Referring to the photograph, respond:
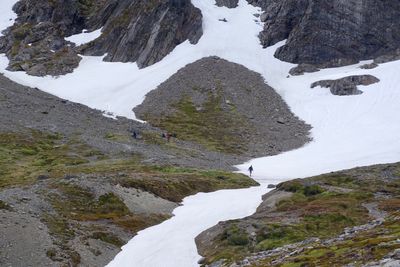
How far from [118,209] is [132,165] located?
23.3 m

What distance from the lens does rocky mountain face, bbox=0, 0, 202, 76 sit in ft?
479

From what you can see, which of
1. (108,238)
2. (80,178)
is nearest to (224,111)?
(80,178)

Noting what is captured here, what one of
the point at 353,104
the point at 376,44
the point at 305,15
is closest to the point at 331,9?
the point at 305,15

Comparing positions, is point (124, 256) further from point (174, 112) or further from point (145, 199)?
point (174, 112)

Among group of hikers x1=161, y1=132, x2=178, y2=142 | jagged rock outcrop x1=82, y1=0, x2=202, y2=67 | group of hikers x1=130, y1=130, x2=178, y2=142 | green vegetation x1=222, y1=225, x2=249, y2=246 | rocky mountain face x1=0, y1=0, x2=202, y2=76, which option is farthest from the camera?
jagged rock outcrop x1=82, y1=0, x2=202, y2=67

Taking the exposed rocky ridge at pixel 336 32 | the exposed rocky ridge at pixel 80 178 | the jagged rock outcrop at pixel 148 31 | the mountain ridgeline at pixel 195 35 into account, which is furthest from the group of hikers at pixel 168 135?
the exposed rocky ridge at pixel 336 32

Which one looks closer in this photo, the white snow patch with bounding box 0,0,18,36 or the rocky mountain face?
the rocky mountain face

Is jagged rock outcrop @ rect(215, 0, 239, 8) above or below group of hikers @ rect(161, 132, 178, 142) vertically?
above

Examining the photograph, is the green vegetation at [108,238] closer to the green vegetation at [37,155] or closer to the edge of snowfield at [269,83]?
the edge of snowfield at [269,83]

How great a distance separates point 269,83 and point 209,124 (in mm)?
28754

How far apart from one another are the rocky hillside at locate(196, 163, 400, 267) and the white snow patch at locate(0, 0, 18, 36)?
141577 mm

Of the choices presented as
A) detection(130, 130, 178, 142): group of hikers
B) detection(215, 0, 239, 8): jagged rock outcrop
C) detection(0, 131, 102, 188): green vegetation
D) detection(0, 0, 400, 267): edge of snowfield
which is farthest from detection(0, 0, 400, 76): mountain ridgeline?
detection(0, 131, 102, 188): green vegetation

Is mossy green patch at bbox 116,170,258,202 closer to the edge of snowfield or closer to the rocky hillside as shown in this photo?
the edge of snowfield

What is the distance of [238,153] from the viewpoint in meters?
98.0
